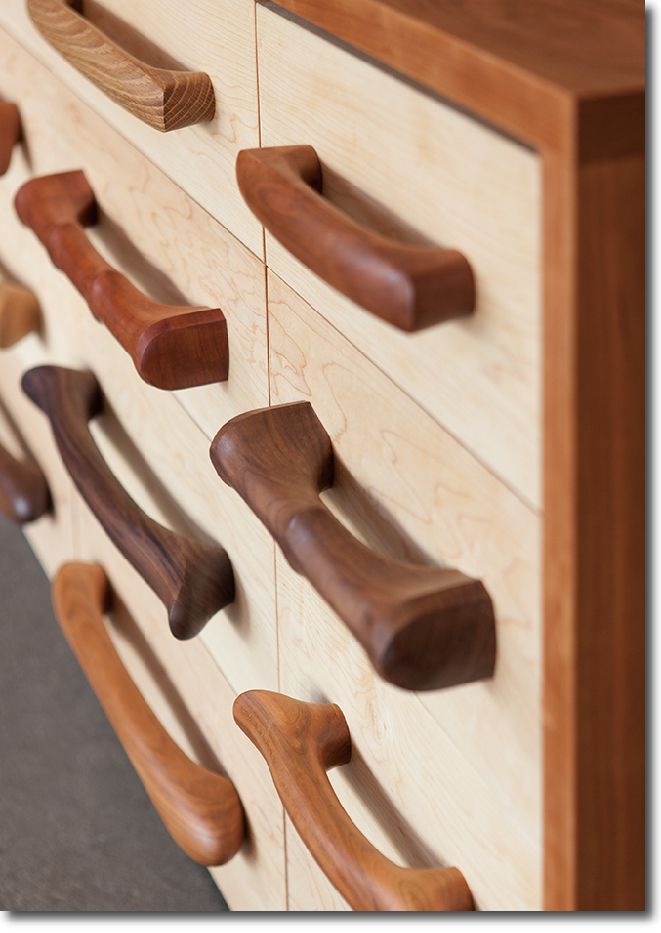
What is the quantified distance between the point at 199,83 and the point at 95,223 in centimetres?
23

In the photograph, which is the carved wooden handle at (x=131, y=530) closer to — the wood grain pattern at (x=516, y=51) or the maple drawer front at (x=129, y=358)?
the maple drawer front at (x=129, y=358)

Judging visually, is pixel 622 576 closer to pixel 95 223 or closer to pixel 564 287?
pixel 564 287

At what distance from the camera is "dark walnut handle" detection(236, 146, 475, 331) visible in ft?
1.14

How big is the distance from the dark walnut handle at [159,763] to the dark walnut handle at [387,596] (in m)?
0.27

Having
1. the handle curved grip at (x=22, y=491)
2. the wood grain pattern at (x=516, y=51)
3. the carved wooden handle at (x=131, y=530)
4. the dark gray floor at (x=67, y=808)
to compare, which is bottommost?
the dark gray floor at (x=67, y=808)

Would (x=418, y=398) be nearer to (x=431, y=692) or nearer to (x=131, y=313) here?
(x=431, y=692)

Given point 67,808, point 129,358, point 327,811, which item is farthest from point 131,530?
point 67,808

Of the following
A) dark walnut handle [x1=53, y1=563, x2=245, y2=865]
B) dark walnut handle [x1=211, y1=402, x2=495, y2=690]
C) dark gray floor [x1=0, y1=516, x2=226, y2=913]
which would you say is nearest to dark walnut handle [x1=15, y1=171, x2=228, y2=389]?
dark walnut handle [x1=211, y1=402, x2=495, y2=690]

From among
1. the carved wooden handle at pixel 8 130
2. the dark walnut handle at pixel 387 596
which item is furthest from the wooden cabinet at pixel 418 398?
the carved wooden handle at pixel 8 130

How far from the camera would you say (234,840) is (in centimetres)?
68

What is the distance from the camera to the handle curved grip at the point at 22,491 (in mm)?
1005

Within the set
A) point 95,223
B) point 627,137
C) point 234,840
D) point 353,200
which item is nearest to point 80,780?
point 234,840

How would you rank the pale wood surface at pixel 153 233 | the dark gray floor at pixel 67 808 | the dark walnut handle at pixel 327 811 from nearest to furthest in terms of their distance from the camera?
the dark walnut handle at pixel 327 811
the pale wood surface at pixel 153 233
the dark gray floor at pixel 67 808

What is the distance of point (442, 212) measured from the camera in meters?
0.36
